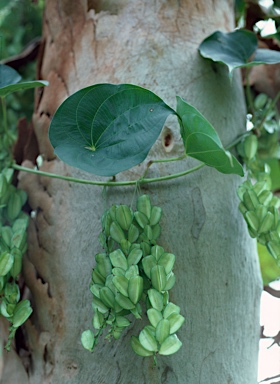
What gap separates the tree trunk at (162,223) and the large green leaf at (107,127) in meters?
0.12

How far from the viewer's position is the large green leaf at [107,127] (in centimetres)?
63

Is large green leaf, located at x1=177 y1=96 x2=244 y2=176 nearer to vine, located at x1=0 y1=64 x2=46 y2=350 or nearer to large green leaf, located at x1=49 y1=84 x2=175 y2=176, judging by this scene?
large green leaf, located at x1=49 y1=84 x2=175 y2=176

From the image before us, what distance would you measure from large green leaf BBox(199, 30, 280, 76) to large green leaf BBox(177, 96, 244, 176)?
0.27 meters

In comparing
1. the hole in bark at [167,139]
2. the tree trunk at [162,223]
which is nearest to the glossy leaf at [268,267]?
the tree trunk at [162,223]

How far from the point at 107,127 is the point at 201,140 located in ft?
0.42

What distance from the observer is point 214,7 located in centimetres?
95

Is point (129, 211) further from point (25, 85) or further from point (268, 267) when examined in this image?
point (268, 267)

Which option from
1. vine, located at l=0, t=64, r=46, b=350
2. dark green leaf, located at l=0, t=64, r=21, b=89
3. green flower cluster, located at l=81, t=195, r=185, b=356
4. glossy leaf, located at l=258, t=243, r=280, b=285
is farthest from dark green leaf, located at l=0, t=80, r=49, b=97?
glossy leaf, located at l=258, t=243, r=280, b=285

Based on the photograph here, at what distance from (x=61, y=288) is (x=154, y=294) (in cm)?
21

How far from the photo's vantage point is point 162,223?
75cm

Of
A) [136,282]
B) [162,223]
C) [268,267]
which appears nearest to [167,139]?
[162,223]

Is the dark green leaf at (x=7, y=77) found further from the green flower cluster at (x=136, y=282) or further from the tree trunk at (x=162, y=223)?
the green flower cluster at (x=136, y=282)

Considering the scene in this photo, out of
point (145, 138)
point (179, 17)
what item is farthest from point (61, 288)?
point (179, 17)

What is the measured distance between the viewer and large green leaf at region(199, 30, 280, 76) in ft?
2.80
